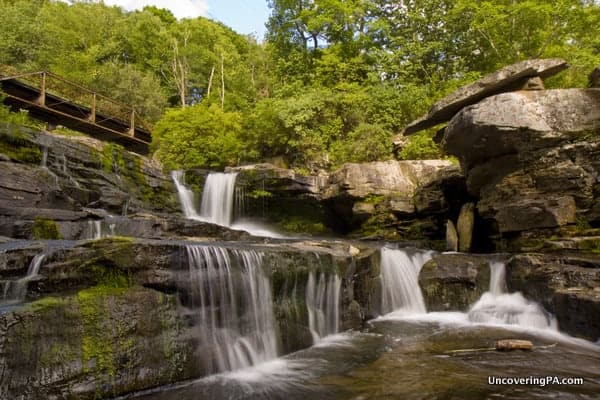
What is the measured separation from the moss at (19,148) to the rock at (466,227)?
1210 centimetres

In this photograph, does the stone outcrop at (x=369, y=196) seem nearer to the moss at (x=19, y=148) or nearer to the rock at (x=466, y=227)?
the rock at (x=466, y=227)

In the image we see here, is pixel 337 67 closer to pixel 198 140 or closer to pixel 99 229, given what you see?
pixel 198 140

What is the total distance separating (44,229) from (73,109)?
530 inches

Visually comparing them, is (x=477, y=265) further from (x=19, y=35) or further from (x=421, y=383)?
(x=19, y=35)

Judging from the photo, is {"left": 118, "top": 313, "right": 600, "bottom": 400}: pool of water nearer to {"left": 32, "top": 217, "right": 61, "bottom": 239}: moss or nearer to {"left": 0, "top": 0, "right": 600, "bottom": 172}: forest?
{"left": 32, "top": 217, "right": 61, "bottom": 239}: moss

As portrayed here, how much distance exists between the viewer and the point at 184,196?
1404 centimetres

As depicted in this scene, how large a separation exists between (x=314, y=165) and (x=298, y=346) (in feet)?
41.6

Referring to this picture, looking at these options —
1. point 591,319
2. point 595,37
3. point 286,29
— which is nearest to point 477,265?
point 591,319

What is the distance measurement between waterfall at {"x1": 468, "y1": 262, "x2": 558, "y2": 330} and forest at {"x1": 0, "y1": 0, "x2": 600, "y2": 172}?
9229mm

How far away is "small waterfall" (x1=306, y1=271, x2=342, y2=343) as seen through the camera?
6.31 metres

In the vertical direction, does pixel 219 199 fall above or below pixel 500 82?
below

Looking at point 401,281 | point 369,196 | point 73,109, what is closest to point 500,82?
point 369,196

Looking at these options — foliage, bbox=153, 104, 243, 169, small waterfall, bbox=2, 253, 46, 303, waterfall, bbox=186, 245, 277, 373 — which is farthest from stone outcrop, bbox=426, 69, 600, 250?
foliage, bbox=153, 104, 243, 169

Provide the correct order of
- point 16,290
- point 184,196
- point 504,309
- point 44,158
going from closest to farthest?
point 16,290 → point 504,309 → point 44,158 → point 184,196
